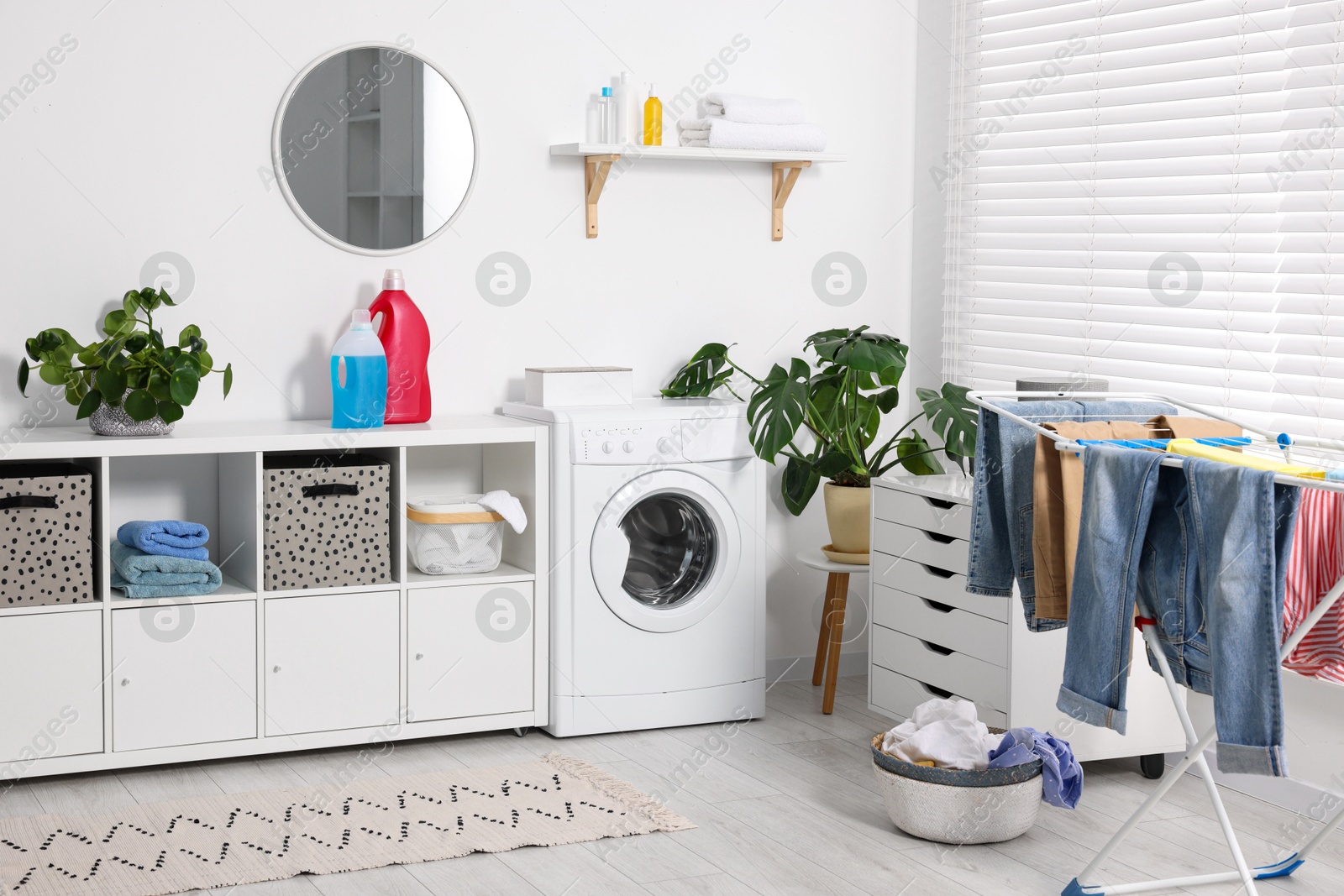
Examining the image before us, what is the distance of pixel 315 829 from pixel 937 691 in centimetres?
148

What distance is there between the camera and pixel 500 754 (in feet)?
10.1

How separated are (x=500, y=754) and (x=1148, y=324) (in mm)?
1861

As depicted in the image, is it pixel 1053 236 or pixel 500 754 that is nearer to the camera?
pixel 500 754

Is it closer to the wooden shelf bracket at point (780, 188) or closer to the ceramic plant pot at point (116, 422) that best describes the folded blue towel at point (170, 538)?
the ceramic plant pot at point (116, 422)

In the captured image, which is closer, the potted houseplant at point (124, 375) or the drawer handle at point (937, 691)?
the potted houseplant at point (124, 375)

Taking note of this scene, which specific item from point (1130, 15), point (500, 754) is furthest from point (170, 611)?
point (1130, 15)

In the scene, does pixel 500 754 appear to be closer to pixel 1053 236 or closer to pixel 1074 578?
pixel 1074 578

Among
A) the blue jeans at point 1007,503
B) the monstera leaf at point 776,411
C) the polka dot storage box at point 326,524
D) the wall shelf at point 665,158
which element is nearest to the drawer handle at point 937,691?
the monstera leaf at point 776,411

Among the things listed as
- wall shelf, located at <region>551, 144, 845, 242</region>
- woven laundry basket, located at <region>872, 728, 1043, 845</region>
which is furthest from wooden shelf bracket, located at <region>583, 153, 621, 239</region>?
woven laundry basket, located at <region>872, 728, 1043, 845</region>

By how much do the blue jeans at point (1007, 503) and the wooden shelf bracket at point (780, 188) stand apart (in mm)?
1468

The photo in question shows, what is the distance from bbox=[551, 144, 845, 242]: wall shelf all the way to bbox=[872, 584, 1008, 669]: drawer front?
1180 mm

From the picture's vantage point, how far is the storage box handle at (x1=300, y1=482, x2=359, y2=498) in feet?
9.72

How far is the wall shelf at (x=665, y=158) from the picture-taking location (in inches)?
134

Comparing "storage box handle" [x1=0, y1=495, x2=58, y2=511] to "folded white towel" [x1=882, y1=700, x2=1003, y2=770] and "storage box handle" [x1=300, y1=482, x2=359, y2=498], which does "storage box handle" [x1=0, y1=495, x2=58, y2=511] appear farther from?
"folded white towel" [x1=882, y1=700, x2=1003, y2=770]
